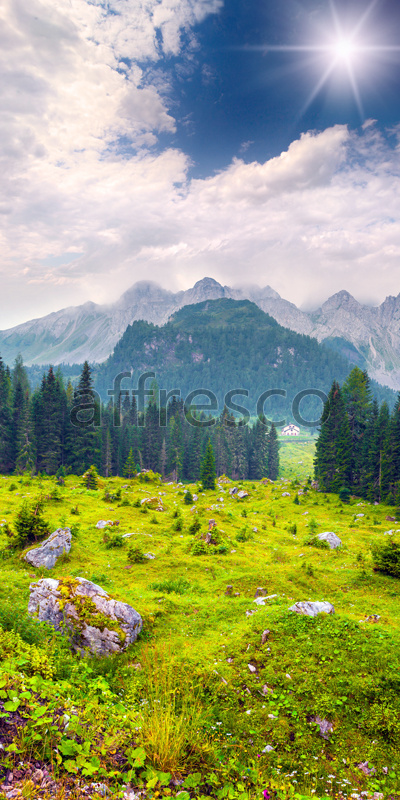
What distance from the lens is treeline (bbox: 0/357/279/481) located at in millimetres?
60375

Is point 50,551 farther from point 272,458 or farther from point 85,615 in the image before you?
point 272,458

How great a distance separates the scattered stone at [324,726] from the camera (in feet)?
21.9

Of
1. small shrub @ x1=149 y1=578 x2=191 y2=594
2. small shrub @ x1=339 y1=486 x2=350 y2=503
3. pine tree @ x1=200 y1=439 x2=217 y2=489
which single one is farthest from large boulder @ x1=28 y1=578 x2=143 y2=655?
small shrub @ x1=339 y1=486 x2=350 y2=503

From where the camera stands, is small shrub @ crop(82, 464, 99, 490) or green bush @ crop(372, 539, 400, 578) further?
small shrub @ crop(82, 464, 99, 490)

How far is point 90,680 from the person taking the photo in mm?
7379

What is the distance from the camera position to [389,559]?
15.5 meters

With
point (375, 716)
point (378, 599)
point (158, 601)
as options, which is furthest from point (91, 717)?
point (378, 599)

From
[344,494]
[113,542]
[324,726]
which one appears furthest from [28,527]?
[344,494]

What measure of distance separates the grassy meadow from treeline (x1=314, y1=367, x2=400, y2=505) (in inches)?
1356

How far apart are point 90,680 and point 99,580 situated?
7912mm

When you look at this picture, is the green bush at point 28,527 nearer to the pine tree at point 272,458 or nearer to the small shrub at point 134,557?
the small shrub at point 134,557

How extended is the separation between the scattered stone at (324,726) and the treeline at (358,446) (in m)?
44.0

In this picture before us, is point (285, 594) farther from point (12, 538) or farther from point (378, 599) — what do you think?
point (12, 538)

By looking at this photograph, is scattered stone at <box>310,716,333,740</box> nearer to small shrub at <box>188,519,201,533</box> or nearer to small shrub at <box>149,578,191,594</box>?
small shrub at <box>149,578,191,594</box>
